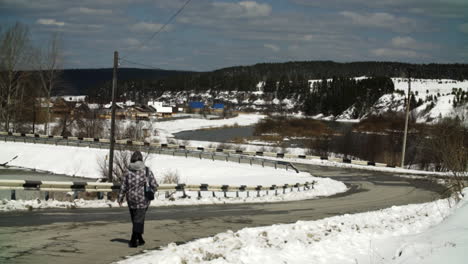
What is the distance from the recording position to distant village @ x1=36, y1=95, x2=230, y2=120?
87.8 m

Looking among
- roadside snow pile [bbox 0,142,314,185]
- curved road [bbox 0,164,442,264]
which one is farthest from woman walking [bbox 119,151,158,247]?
roadside snow pile [bbox 0,142,314,185]

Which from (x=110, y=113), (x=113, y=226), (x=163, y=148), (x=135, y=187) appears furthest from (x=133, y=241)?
(x=110, y=113)

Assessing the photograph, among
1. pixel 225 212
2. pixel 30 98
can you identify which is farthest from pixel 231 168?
pixel 30 98

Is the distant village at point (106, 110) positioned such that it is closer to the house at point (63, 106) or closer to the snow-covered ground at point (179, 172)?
the house at point (63, 106)

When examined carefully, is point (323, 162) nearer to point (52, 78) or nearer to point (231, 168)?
point (231, 168)

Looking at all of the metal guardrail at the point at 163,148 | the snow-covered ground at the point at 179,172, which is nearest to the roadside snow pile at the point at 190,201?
the snow-covered ground at the point at 179,172

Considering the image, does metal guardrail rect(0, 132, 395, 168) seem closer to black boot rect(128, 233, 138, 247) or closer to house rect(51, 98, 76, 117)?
house rect(51, 98, 76, 117)

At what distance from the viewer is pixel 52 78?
73.2m

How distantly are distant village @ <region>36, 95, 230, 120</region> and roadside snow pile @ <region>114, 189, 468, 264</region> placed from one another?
2554 inches

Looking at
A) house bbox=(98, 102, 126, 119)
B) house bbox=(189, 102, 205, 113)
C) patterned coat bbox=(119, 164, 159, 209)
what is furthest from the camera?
house bbox=(189, 102, 205, 113)

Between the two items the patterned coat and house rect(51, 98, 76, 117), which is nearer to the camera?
the patterned coat

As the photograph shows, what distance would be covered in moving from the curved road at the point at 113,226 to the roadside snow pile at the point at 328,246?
1.02 metres

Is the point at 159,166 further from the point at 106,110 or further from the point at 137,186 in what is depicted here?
the point at 106,110

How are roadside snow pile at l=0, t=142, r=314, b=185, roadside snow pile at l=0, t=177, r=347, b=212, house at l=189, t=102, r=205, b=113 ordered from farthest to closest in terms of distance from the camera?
house at l=189, t=102, r=205, b=113 < roadside snow pile at l=0, t=142, r=314, b=185 < roadside snow pile at l=0, t=177, r=347, b=212
